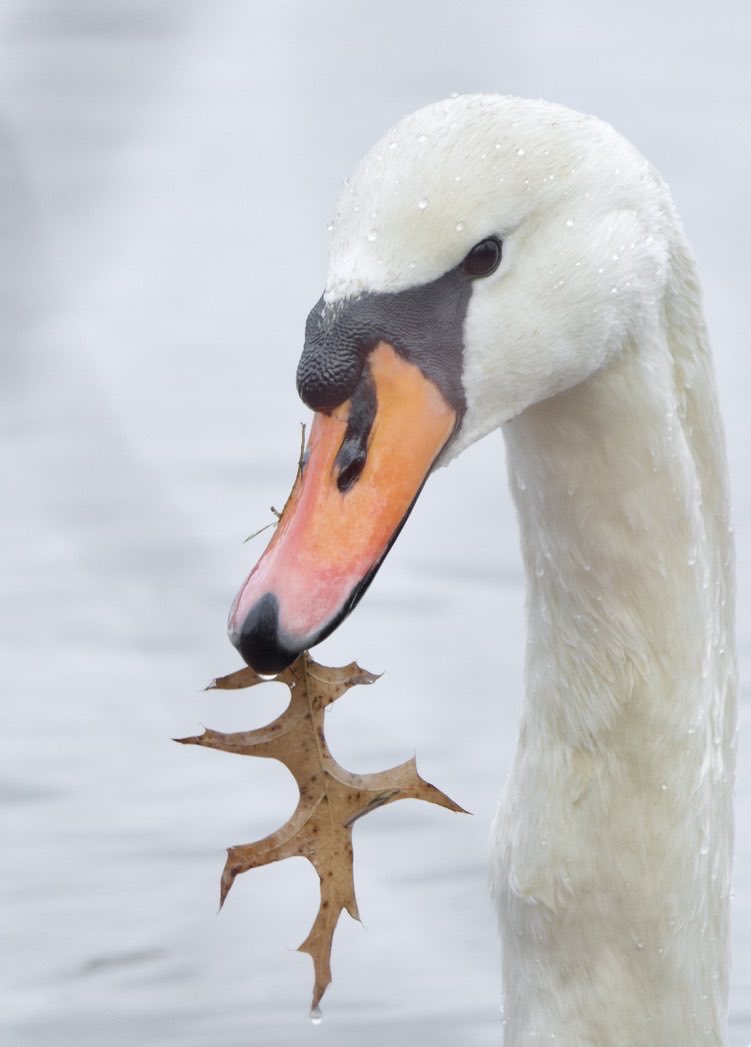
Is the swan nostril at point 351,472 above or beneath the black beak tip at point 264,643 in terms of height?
above

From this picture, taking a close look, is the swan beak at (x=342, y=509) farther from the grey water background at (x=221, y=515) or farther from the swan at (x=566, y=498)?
the grey water background at (x=221, y=515)

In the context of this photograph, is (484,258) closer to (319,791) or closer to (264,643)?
(264,643)

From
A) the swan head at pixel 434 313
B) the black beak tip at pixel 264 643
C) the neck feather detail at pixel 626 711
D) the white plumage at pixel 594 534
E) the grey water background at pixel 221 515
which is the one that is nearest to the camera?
the black beak tip at pixel 264 643

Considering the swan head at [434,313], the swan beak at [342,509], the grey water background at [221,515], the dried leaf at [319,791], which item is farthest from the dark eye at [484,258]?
the dried leaf at [319,791]

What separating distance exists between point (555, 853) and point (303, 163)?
5015mm

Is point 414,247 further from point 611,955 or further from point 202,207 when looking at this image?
point 202,207

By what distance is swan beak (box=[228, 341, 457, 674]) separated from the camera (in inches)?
103

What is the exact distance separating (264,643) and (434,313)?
0.46m

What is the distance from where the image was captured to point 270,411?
23.2 feet

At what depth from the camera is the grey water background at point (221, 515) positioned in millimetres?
4691

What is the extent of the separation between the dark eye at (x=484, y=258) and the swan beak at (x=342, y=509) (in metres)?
0.14

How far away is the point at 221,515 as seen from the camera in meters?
6.48

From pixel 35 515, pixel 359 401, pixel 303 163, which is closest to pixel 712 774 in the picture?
pixel 359 401

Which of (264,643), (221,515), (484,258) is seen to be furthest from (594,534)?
(221,515)
